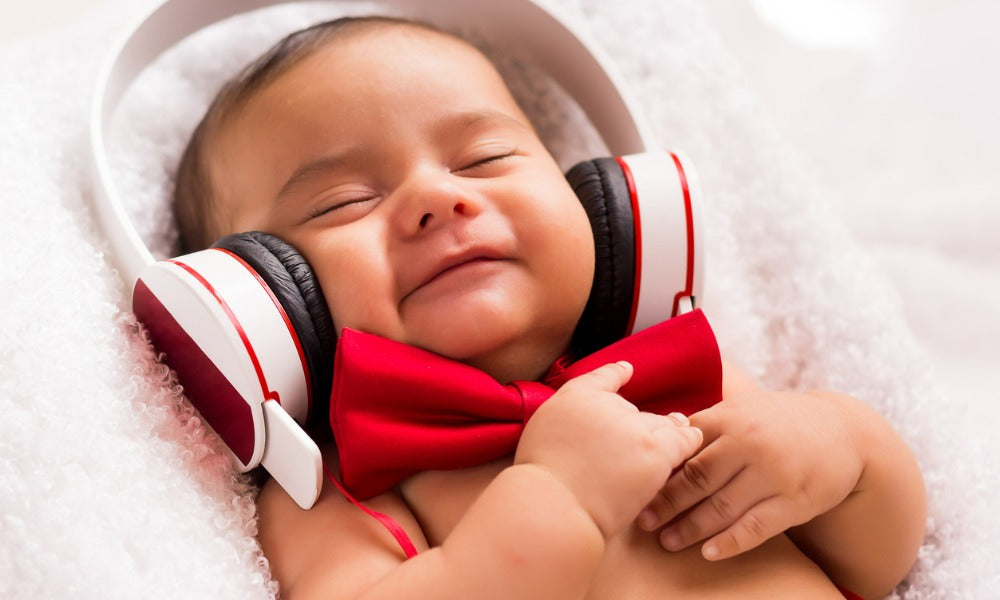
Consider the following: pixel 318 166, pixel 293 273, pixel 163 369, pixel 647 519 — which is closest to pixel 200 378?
pixel 163 369

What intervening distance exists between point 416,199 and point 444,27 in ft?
1.66

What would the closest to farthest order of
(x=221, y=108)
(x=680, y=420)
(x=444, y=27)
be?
(x=680, y=420)
(x=221, y=108)
(x=444, y=27)

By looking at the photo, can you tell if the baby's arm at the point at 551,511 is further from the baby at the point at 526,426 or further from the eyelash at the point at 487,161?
the eyelash at the point at 487,161

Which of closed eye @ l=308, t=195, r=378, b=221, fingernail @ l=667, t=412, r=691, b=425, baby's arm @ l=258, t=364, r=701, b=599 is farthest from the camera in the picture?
closed eye @ l=308, t=195, r=378, b=221

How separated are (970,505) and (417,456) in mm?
725

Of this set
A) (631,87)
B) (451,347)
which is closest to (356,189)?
(451,347)

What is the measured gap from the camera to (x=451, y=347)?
3.51 feet

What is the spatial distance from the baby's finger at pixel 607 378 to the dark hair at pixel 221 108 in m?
0.56

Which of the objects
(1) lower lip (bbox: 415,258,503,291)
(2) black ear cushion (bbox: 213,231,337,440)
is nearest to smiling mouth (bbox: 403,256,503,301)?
(1) lower lip (bbox: 415,258,503,291)

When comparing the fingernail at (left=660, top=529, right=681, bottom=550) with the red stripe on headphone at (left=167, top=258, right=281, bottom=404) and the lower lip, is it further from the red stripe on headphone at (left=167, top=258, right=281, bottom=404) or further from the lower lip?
the red stripe on headphone at (left=167, top=258, right=281, bottom=404)

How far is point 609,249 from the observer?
1199 mm

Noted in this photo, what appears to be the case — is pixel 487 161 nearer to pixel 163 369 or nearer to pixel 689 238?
pixel 689 238

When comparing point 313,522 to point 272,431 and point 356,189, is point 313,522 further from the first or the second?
point 356,189

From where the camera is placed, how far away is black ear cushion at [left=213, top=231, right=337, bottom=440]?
1.07m
